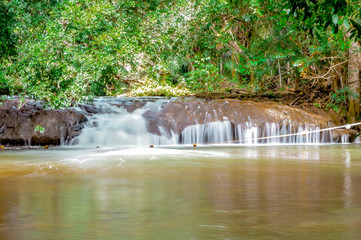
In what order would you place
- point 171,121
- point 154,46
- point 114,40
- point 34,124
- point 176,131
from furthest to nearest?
point 171,121 → point 176,131 → point 154,46 → point 34,124 → point 114,40

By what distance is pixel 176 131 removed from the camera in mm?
18578

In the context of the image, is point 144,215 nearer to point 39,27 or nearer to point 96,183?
point 96,183

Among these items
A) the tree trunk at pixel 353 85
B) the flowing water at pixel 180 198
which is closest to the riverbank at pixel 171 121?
the tree trunk at pixel 353 85

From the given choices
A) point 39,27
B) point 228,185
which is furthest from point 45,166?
point 39,27

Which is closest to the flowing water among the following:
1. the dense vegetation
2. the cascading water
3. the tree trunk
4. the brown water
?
the brown water

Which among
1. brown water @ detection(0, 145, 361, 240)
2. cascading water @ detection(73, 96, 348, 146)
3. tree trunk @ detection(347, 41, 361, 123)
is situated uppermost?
tree trunk @ detection(347, 41, 361, 123)

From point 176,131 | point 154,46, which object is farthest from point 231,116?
point 154,46

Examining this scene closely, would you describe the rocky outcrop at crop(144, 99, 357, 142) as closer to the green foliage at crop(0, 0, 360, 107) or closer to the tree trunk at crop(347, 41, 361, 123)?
the tree trunk at crop(347, 41, 361, 123)

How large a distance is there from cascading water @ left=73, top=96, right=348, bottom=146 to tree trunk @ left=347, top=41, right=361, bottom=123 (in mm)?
1937

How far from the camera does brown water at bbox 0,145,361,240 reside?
4.17 meters

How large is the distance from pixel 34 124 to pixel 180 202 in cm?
1311

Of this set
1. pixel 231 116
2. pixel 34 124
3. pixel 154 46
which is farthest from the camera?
pixel 231 116

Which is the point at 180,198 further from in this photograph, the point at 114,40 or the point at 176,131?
the point at 176,131

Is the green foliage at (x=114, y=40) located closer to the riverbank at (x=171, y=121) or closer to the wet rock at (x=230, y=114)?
the riverbank at (x=171, y=121)
